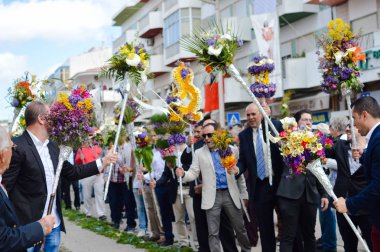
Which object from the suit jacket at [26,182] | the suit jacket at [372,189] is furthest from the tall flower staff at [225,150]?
the suit jacket at [26,182]

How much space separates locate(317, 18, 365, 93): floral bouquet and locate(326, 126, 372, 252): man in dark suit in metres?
0.84

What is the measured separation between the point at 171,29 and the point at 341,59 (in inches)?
1479

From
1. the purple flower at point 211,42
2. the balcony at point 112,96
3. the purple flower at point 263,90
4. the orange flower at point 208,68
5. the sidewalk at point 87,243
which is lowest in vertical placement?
the sidewalk at point 87,243

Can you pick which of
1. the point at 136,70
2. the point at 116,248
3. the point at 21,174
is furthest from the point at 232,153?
the point at 116,248

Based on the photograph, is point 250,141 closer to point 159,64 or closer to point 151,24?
point 159,64

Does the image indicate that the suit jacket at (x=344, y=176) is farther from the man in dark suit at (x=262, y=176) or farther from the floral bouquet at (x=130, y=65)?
the floral bouquet at (x=130, y=65)

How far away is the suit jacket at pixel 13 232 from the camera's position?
411 cm

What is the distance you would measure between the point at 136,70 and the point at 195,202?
2.27 meters

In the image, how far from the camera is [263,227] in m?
8.00

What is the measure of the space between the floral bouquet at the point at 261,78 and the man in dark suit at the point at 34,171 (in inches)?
92.6

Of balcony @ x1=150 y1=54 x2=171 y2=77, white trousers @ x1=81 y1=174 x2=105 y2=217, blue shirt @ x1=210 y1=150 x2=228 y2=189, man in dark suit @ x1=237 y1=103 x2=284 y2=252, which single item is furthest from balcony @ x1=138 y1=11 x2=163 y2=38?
man in dark suit @ x1=237 y1=103 x2=284 y2=252

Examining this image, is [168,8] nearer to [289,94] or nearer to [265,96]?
[289,94]

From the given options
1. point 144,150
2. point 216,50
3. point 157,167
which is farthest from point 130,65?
point 157,167

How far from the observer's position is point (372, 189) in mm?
5398
